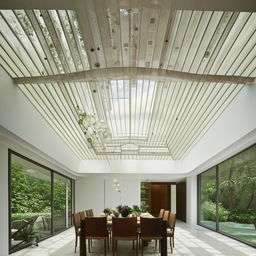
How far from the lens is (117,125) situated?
11.6 m

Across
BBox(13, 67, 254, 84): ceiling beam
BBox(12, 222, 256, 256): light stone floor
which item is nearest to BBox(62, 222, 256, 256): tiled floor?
BBox(12, 222, 256, 256): light stone floor

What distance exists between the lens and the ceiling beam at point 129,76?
6848mm

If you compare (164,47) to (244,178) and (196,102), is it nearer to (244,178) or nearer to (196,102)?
(196,102)

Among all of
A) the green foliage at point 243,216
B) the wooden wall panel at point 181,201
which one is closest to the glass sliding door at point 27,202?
the green foliage at point 243,216

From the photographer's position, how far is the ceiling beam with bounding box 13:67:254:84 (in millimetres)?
6848

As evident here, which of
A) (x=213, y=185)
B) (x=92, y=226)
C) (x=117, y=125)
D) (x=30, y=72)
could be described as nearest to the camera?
(x=30, y=72)

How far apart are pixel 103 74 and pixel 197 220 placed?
11.6 meters

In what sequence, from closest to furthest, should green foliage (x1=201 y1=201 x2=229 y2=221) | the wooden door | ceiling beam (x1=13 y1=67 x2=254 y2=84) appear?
ceiling beam (x1=13 y1=67 x2=254 y2=84)
green foliage (x1=201 y1=201 x2=229 y2=221)
the wooden door

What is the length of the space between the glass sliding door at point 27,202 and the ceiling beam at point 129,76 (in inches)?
113

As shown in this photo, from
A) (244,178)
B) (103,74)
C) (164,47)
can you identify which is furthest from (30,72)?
(244,178)

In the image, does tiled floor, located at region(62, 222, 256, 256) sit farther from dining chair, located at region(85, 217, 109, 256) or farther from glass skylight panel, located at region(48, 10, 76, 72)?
glass skylight panel, located at region(48, 10, 76, 72)

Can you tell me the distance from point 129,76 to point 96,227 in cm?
333

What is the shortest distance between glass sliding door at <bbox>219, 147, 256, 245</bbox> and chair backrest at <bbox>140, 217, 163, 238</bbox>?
252 centimetres

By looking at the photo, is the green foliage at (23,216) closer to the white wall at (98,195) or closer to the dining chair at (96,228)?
the dining chair at (96,228)
